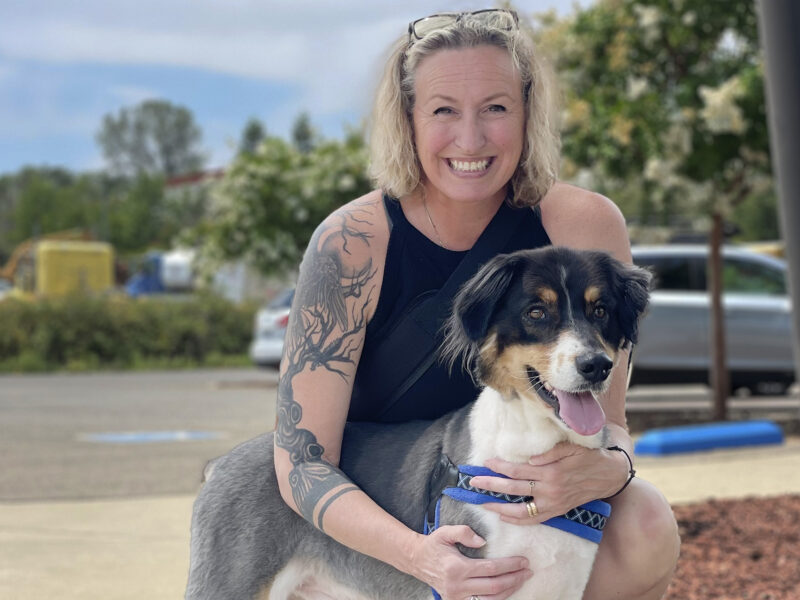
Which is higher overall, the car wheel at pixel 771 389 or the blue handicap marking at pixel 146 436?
the car wheel at pixel 771 389

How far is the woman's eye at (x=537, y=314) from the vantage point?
2637 millimetres

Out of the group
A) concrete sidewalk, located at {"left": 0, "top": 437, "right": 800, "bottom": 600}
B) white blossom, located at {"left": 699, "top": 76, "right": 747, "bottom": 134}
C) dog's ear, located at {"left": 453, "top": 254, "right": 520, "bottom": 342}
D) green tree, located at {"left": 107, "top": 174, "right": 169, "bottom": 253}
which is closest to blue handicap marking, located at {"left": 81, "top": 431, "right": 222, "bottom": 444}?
concrete sidewalk, located at {"left": 0, "top": 437, "right": 800, "bottom": 600}

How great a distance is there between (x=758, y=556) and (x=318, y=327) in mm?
3378

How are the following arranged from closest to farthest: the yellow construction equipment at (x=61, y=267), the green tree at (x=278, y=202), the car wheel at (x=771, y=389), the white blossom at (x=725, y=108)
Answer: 1. the white blossom at (x=725, y=108)
2. the car wheel at (x=771, y=389)
3. the green tree at (x=278, y=202)
4. the yellow construction equipment at (x=61, y=267)

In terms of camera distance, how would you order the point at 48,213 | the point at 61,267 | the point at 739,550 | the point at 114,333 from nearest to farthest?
the point at 739,550, the point at 114,333, the point at 61,267, the point at 48,213

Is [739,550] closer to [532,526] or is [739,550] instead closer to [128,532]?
[532,526]

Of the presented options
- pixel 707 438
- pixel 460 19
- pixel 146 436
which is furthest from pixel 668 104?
pixel 460 19

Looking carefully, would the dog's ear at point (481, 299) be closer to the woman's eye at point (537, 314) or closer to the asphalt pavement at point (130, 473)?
the woman's eye at point (537, 314)

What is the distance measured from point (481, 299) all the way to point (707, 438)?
7252mm

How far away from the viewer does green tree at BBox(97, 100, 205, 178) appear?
101562 mm

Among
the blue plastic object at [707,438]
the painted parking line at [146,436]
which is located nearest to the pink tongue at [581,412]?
the blue plastic object at [707,438]

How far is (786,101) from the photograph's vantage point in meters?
4.95

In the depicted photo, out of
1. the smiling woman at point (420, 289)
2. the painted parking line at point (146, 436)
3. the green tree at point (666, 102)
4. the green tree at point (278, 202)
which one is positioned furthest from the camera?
the green tree at point (278, 202)

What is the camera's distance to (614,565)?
9.99ft
